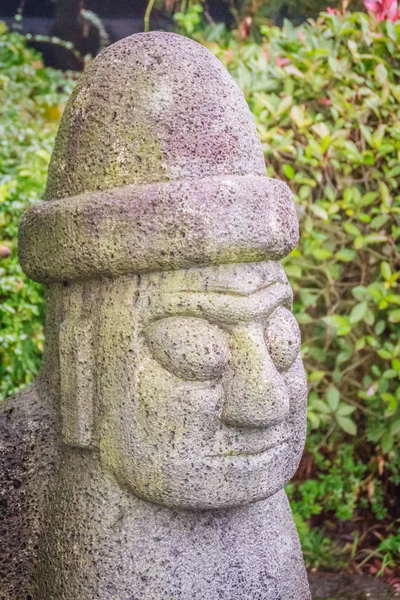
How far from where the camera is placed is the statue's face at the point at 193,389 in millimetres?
1312

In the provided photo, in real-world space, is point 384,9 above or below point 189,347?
above

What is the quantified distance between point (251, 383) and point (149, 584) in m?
0.47

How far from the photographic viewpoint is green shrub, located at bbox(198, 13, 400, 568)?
248 cm

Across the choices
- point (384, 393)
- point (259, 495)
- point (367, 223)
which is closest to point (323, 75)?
point (367, 223)

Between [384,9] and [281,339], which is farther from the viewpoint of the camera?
[384,9]

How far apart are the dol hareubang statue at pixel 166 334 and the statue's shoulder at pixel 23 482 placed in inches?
1.9

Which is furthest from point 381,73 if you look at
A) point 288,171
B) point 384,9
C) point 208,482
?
point 208,482

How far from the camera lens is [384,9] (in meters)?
2.64

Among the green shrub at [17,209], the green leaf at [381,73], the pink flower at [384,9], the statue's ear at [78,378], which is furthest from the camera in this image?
the pink flower at [384,9]

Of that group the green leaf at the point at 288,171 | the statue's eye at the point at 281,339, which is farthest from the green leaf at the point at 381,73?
the statue's eye at the point at 281,339

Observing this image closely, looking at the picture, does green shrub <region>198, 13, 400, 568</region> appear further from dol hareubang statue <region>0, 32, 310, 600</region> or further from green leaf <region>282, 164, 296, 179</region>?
dol hareubang statue <region>0, 32, 310, 600</region>

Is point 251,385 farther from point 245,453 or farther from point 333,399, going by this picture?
point 333,399

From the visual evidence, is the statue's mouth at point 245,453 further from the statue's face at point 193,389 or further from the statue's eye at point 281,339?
the statue's eye at point 281,339

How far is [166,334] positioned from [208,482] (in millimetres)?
316
